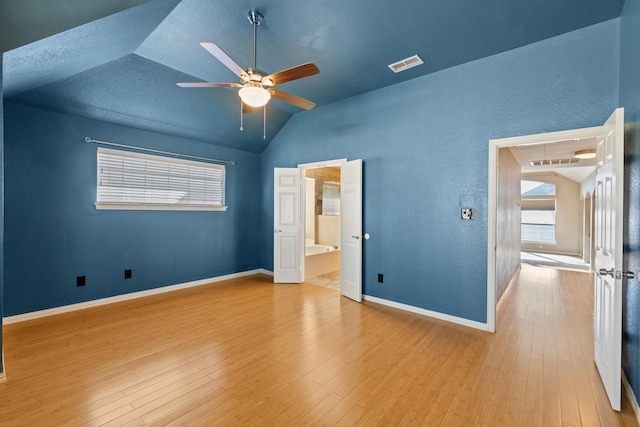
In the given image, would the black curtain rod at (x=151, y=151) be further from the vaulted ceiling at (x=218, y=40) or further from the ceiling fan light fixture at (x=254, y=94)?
the ceiling fan light fixture at (x=254, y=94)

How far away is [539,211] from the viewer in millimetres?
9992

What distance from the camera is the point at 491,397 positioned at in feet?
6.66

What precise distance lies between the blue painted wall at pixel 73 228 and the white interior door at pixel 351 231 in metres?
2.62

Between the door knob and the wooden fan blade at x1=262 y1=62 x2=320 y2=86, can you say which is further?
the wooden fan blade at x1=262 y1=62 x2=320 y2=86

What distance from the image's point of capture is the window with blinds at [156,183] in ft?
13.1

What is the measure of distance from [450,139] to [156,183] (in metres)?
4.45

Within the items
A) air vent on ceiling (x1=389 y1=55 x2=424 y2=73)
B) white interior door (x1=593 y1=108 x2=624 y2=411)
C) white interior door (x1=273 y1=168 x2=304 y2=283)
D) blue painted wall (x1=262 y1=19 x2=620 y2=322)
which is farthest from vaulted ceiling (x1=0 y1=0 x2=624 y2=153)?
white interior door (x1=273 y1=168 x2=304 y2=283)

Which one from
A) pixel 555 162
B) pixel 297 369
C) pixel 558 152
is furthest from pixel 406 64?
pixel 555 162

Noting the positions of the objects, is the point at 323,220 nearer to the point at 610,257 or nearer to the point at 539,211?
the point at 610,257

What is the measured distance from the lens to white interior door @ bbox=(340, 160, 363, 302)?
13.6ft

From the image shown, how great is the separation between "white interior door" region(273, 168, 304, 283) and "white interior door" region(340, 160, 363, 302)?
3.62ft

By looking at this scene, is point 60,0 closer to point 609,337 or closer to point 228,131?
point 228,131

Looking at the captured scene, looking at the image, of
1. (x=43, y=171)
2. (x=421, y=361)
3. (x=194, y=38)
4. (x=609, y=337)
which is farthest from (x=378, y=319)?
(x=43, y=171)

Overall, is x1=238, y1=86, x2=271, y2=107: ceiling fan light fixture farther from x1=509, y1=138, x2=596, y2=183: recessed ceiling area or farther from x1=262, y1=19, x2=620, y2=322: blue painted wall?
x1=509, y1=138, x2=596, y2=183: recessed ceiling area
